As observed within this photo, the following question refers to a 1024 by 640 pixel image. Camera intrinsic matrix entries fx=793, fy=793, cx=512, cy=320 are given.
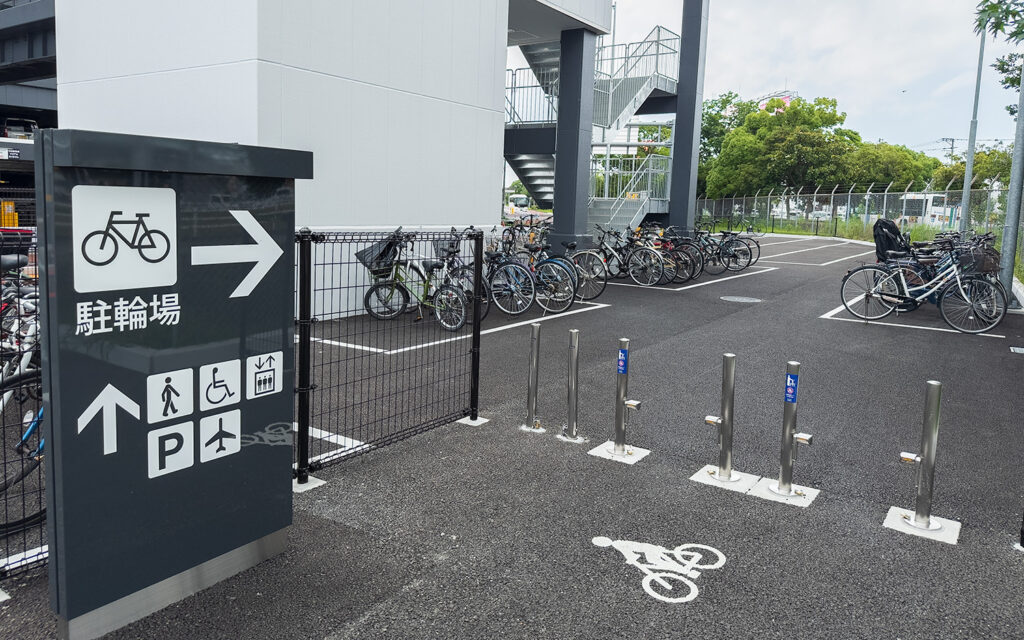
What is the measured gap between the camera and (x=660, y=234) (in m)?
18.1

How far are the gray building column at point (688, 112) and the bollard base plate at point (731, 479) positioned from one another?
17349 millimetres

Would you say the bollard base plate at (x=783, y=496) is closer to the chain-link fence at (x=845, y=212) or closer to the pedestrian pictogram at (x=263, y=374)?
the pedestrian pictogram at (x=263, y=374)

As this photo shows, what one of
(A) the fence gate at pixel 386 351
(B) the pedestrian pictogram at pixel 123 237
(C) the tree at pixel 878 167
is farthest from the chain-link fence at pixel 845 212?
(B) the pedestrian pictogram at pixel 123 237

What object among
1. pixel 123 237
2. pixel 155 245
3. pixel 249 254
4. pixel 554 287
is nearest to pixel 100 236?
pixel 123 237

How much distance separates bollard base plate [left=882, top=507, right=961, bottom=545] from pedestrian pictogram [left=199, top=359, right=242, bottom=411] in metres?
3.26

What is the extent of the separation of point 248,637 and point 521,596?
1069 mm

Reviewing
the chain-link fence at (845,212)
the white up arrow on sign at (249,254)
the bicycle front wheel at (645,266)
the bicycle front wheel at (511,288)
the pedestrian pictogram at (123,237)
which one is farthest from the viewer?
the chain-link fence at (845,212)

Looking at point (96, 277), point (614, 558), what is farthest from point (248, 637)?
point (614, 558)

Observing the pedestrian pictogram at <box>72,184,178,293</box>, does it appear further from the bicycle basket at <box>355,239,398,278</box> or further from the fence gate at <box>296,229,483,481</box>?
the bicycle basket at <box>355,239,398,278</box>

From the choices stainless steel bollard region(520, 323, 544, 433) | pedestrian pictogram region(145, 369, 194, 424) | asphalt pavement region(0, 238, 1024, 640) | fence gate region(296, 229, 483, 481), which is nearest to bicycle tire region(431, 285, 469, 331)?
fence gate region(296, 229, 483, 481)

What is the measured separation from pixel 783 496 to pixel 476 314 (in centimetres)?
237

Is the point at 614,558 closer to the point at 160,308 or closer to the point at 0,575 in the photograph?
the point at 160,308

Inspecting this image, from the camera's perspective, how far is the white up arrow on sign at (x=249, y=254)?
299cm

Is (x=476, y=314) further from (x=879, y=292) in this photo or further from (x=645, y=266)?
(x=645, y=266)
